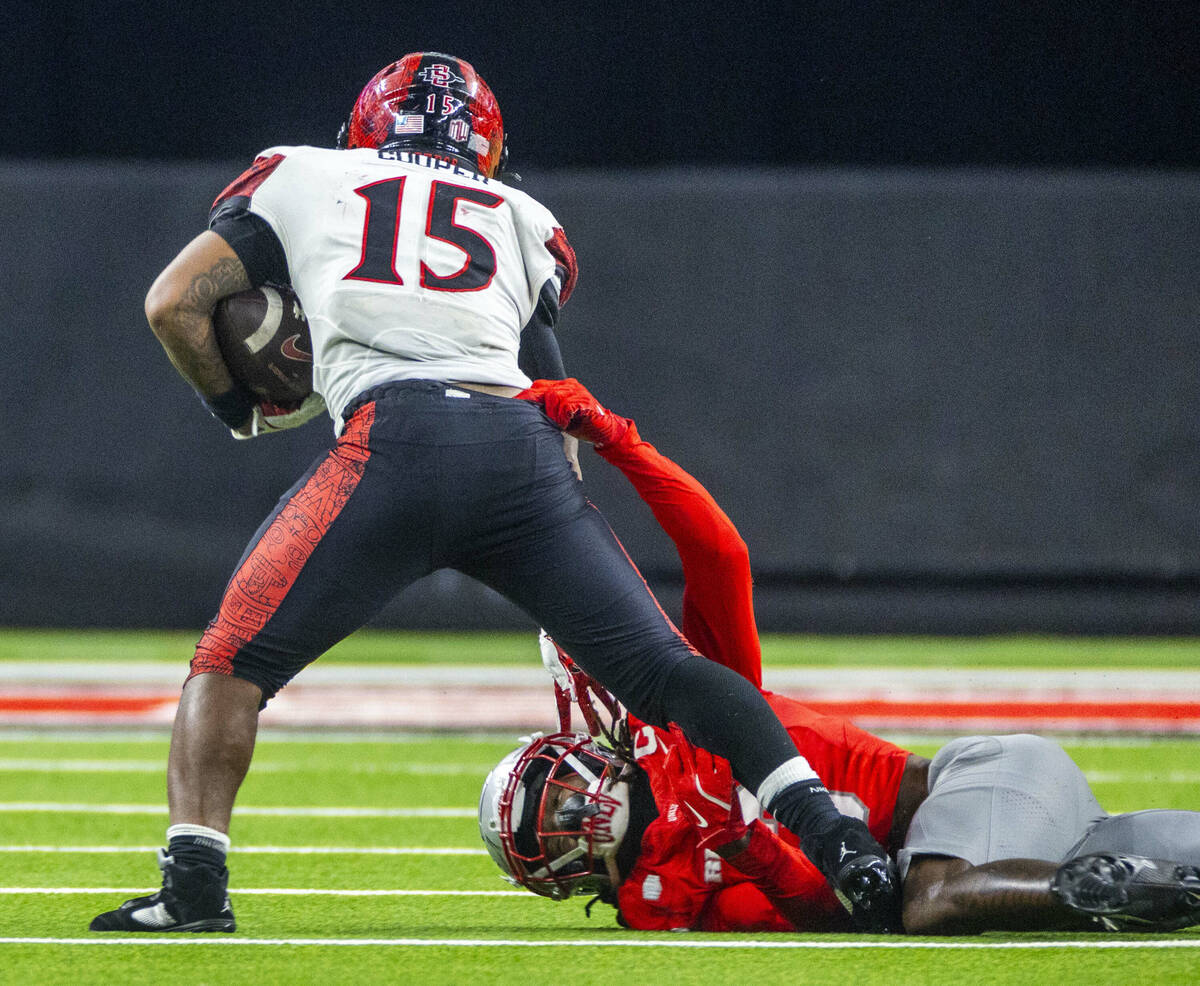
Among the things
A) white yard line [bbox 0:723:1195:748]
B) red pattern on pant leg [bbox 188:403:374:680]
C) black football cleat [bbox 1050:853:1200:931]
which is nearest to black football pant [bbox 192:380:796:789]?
red pattern on pant leg [bbox 188:403:374:680]

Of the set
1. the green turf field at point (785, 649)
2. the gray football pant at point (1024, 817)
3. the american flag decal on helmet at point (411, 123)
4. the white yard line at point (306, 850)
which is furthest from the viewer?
the green turf field at point (785, 649)

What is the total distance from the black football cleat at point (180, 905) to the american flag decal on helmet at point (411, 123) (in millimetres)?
1384

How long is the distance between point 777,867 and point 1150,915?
614mm

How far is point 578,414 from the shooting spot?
2.73m

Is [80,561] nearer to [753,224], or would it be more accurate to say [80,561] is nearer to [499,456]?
[753,224]

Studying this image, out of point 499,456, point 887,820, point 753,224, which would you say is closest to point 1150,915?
point 887,820

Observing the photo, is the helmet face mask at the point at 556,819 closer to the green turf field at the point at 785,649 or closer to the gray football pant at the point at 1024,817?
the gray football pant at the point at 1024,817

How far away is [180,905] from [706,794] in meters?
0.91

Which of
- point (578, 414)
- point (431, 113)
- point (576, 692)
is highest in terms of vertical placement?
point (431, 113)

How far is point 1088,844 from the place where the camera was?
2.71 meters

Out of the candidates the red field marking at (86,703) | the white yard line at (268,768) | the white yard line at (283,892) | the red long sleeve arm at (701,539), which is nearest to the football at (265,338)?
the red long sleeve arm at (701,539)

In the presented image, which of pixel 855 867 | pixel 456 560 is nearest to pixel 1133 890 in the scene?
pixel 855 867

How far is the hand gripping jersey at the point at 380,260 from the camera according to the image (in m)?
2.76

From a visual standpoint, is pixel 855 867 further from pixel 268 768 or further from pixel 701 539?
pixel 268 768
